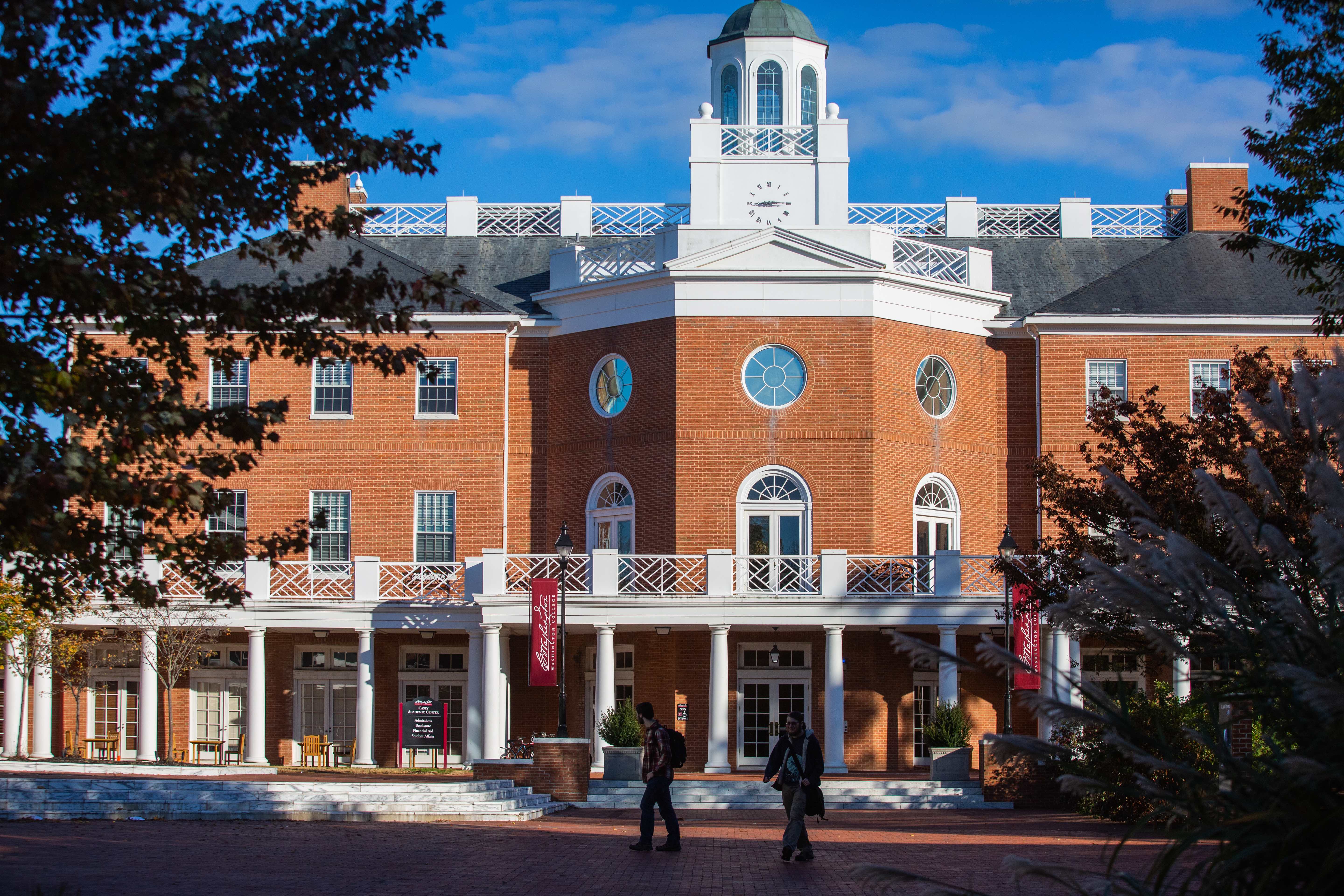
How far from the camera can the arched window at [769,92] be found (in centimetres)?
3922

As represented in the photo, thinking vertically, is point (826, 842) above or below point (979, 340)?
below

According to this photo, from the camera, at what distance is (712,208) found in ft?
116

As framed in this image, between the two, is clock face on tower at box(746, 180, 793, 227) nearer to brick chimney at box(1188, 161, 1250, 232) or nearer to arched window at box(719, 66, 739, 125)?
arched window at box(719, 66, 739, 125)

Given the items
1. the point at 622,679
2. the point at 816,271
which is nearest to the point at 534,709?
the point at 622,679

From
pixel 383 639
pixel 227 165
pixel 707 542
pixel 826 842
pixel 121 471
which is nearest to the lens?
pixel 121 471

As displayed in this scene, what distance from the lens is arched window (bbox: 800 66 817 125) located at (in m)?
39.3

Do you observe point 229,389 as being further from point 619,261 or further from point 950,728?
point 950,728

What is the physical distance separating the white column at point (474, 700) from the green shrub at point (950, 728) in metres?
9.45

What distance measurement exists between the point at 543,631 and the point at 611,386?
22.3 feet

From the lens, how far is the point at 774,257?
32969 mm

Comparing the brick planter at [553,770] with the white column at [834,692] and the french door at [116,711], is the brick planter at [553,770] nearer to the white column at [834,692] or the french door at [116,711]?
the white column at [834,692]

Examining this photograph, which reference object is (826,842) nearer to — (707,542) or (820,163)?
(707,542)

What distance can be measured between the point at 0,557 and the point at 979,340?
88.4ft

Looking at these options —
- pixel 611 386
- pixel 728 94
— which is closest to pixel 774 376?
Result: pixel 611 386
